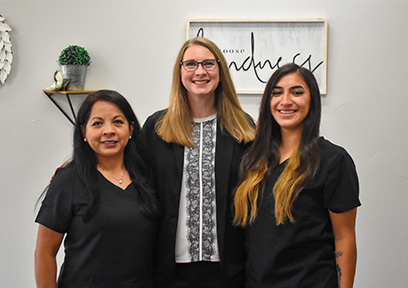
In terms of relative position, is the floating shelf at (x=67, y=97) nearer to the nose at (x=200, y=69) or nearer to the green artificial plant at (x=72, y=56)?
the green artificial plant at (x=72, y=56)

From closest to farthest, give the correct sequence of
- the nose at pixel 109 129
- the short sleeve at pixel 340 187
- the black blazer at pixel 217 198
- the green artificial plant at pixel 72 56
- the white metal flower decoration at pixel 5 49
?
the short sleeve at pixel 340 187, the nose at pixel 109 129, the black blazer at pixel 217 198, the green artificial plant at pixel 72 56, the white metal flower decoration at pixel 5 49

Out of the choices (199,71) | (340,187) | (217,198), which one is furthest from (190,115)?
(340,187)

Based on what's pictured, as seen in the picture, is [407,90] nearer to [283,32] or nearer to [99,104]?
[283,32]

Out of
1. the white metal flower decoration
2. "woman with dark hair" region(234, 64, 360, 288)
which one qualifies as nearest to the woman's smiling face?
"woman with dark hair" region(234, 64, 360, 288)

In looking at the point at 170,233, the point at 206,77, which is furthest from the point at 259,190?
the point at 206,77

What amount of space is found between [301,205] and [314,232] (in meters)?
0.10

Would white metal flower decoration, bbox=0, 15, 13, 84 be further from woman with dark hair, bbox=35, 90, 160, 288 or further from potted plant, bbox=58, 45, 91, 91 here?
woman with dark hair, bbox=35, 90, 160, 288

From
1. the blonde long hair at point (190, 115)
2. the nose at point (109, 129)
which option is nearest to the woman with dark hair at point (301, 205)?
the blonde long hair at point (190, 115)

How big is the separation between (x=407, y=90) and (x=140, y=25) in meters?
1.54

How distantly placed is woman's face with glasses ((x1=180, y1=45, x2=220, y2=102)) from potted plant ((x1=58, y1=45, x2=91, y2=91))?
862 millimetres

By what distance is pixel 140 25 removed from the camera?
2.34 metres

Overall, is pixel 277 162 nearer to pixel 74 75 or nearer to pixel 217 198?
pixel 217 198

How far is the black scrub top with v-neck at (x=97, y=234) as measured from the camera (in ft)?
4.54

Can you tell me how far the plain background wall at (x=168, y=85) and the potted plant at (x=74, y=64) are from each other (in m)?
0.09
